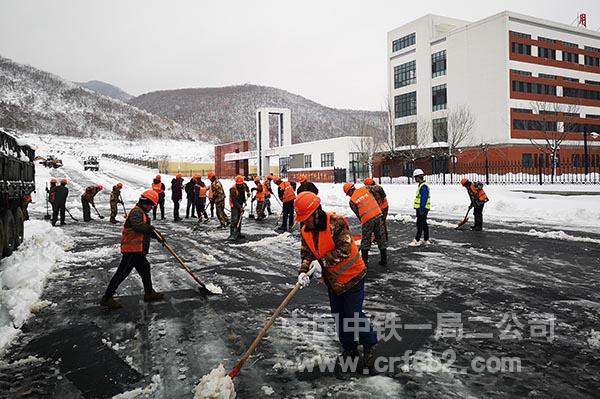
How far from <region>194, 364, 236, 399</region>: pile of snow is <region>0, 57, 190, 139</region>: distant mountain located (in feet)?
405

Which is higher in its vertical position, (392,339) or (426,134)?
(426,134)

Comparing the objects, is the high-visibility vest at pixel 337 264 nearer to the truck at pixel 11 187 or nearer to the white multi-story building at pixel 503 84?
the truck at pixel 11 187

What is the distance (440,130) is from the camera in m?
45.4

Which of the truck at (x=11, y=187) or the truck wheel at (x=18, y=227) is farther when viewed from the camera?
the truck wheel at (x=18, y=227)

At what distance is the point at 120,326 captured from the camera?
544 cm

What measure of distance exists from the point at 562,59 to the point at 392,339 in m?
53.3

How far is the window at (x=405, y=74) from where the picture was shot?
50.1m

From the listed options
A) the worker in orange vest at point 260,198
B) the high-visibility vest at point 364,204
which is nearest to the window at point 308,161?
the worker in orange vest at point 260,198

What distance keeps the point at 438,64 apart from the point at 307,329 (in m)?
48.3

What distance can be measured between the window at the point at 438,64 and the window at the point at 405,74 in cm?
219

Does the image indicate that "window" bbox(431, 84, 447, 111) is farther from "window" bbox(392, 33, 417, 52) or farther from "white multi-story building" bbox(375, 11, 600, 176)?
"window" bbox(392, 33, 417, 52)

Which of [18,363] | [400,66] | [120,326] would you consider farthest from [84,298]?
[400,66]

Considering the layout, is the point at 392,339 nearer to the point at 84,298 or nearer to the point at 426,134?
the point at 84,298

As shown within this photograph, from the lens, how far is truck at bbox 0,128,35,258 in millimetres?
8859
